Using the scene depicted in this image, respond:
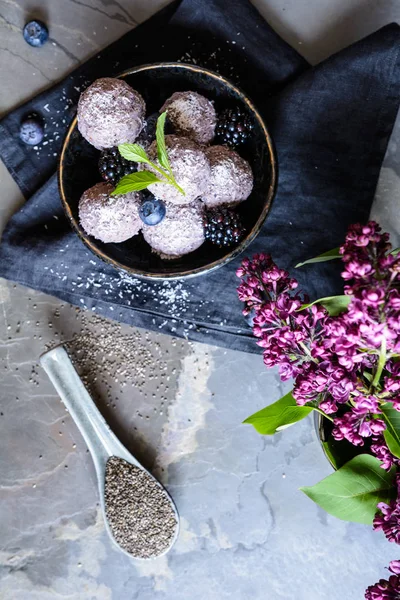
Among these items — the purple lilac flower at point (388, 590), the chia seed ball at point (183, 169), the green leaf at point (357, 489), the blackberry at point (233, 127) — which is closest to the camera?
the purple lilac flower at point (388, 590)

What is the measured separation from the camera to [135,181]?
1.04 m

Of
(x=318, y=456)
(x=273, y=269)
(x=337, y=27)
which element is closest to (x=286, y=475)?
(x=318, y=456)

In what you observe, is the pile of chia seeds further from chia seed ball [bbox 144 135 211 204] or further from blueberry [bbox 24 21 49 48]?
blueberry [bbox 24 21 49 48]

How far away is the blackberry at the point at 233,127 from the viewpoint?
1.16 meters

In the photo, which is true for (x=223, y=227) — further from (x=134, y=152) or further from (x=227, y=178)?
(x=134, y=152)

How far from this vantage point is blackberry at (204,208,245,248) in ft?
3.69

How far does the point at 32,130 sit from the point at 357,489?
947 millimetres

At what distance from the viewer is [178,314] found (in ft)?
4.30

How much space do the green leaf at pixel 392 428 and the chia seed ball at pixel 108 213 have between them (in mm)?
539

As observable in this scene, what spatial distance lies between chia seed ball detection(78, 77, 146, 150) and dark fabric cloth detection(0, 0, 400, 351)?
0.23 m

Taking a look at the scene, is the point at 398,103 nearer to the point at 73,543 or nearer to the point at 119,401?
the point at 119,401

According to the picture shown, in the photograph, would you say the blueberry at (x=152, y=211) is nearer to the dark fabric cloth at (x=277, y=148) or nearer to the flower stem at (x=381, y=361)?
the dark fabric cloth at (x=277, y=148)

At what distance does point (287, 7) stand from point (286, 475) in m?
1.02

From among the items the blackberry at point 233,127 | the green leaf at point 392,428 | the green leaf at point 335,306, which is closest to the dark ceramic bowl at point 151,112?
the blackberry at point 233,127
